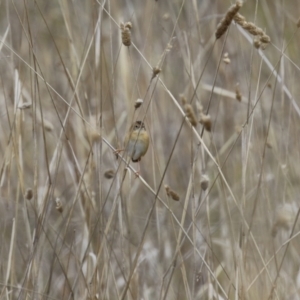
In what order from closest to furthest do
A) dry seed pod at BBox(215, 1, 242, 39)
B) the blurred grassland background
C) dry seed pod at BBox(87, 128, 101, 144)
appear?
dry seed pod at BBox(215, 1, 242, 39) < the blurred grassland background < dry seed pod at BBox(87, 128, 101, 144)

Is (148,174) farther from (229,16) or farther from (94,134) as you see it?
(229,16)

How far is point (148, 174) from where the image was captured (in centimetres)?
268

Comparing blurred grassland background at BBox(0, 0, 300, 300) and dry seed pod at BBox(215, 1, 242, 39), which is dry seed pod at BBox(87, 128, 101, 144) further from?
dry seed pod at BBox(215, 1, 242, 39)

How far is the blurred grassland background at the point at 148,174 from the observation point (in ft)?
5.36

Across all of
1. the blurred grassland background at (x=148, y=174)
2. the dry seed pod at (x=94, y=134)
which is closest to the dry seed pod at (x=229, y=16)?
the blurred grassland background at (x=148, y=174)

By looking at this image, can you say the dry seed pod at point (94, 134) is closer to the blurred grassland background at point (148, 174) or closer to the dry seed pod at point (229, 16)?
the blurred grassland background at point (148, 174)

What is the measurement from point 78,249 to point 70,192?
226 millimetres

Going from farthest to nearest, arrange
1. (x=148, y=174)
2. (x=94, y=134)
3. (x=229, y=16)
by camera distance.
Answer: (x=148, y=174) < (x=94, y=134) < (x=229, y=16)

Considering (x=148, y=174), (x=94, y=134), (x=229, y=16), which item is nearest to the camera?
(x=229, y=16)

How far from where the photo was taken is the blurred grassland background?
5.36 ft

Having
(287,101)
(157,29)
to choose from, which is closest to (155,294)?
(287,101)

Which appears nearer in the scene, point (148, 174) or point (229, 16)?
point (229, 16)

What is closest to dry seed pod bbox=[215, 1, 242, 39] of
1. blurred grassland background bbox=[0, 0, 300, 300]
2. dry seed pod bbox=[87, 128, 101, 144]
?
blurred grassland background bbox=[0, 0, 300, 300]

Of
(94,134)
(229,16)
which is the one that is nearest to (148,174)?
(94,134)
